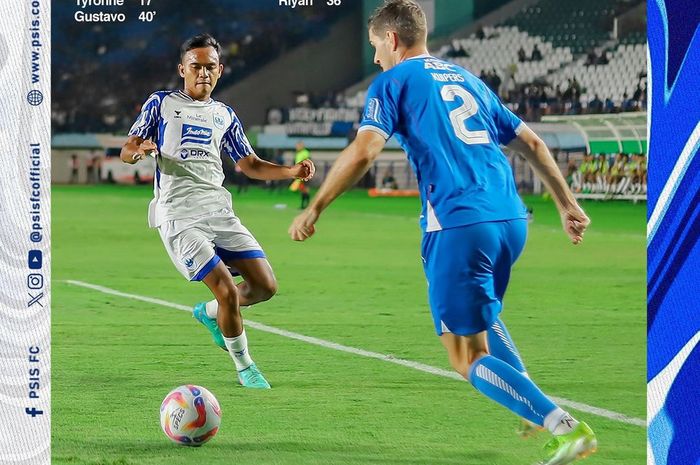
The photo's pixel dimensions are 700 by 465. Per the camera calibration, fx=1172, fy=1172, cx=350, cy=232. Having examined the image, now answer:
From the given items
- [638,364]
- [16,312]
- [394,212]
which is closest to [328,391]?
[638,364]

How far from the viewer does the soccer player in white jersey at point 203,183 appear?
583 cm

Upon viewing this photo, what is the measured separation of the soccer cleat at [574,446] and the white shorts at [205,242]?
8.39ft

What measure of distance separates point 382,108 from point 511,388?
1.03m

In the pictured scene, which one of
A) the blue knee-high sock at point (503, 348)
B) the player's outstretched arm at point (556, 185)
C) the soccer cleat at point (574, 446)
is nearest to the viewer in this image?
the soccer cleat at point (574, 446)

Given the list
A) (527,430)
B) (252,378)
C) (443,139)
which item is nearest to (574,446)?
(527,430)

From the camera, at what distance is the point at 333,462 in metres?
4.22

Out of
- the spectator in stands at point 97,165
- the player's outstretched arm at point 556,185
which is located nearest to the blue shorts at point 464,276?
the player's outstretched arm at point 556,185

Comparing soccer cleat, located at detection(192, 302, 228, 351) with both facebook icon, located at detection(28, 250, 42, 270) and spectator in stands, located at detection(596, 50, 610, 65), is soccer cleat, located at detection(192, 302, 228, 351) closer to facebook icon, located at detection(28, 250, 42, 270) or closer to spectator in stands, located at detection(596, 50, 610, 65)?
facebook icon, located at detection(28, 250, 42, 270)

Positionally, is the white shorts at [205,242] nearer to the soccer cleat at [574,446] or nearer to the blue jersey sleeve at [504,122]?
the blue jersey sleeve at [504,122]

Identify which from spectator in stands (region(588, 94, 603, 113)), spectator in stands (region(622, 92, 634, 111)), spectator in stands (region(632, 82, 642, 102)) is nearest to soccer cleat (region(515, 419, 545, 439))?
spectator in stands (region(632, 82, 642, 102))

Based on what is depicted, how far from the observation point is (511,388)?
3.91 meters

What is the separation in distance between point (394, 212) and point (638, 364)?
15.6 m

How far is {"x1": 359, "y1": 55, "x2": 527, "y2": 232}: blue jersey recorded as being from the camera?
398 centimetres

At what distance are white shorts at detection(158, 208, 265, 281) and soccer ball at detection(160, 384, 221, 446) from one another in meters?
1.30
